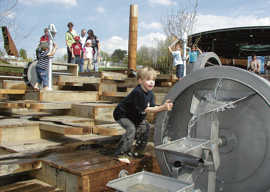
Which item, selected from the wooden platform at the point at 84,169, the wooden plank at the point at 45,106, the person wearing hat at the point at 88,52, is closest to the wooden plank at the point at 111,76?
the wooden plank at the point at 45,106

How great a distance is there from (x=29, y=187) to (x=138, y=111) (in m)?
1.45

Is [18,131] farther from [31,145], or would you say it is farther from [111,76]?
[111,76]

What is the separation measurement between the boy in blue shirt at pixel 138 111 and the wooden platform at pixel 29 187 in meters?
0.84

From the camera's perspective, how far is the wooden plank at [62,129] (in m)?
3.68

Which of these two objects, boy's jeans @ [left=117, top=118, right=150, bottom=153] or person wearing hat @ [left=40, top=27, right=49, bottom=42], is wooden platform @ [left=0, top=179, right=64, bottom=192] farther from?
person wearing hat @ [left=40, top=27, right=49, bottom=42]

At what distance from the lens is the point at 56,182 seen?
9.66 ft

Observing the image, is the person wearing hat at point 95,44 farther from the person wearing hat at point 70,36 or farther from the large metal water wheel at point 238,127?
the large metal water wheel at point 238,127

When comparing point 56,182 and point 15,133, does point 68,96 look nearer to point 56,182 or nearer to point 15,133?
point 15,133

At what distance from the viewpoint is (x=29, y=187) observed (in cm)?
297

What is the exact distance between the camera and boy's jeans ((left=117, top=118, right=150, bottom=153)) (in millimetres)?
3299

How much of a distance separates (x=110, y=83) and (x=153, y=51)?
9.07 m

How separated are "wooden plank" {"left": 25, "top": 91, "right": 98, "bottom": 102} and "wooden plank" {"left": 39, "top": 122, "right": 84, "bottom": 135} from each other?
1308 mm

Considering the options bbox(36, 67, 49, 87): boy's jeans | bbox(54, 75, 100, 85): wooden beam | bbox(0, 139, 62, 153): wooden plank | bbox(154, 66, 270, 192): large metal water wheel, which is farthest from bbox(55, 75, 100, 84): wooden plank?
bbox(154, 66, 270, 192): large metal water wheel

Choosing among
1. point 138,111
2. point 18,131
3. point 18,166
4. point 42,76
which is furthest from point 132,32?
point 18,166
